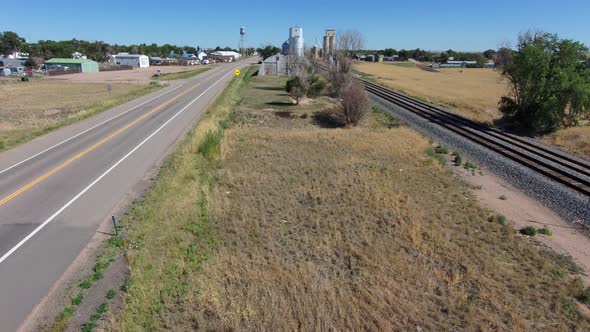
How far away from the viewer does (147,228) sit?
492 inches

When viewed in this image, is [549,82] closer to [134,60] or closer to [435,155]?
[435,155]

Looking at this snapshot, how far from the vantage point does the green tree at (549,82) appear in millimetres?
30172

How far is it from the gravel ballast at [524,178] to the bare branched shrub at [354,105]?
4.84 meters

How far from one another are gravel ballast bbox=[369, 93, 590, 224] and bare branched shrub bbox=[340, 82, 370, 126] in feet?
15.9

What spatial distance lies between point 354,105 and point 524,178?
1573cm

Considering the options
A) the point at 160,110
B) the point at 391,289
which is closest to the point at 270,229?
the point at 391,289

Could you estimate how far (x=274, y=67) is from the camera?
8338 centimetres

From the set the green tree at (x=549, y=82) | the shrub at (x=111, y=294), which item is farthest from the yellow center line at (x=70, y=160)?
the green tree at (x=549, y=82)

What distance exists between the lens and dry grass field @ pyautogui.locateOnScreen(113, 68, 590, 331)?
8.62 meters

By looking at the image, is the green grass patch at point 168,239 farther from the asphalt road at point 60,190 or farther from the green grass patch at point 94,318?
the asphalt road at point 60,190

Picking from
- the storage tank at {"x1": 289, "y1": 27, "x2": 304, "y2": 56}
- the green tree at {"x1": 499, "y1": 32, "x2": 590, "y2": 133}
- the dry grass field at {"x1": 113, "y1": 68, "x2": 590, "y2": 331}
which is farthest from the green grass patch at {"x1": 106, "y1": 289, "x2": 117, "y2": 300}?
the storage tank at {"x1": 289, "y1": 27, "x2": 304, "y2": 56}

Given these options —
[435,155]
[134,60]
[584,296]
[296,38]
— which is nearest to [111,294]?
[584,296]

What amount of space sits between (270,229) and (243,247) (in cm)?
156

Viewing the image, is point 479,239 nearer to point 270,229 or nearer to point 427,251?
point 427,251
